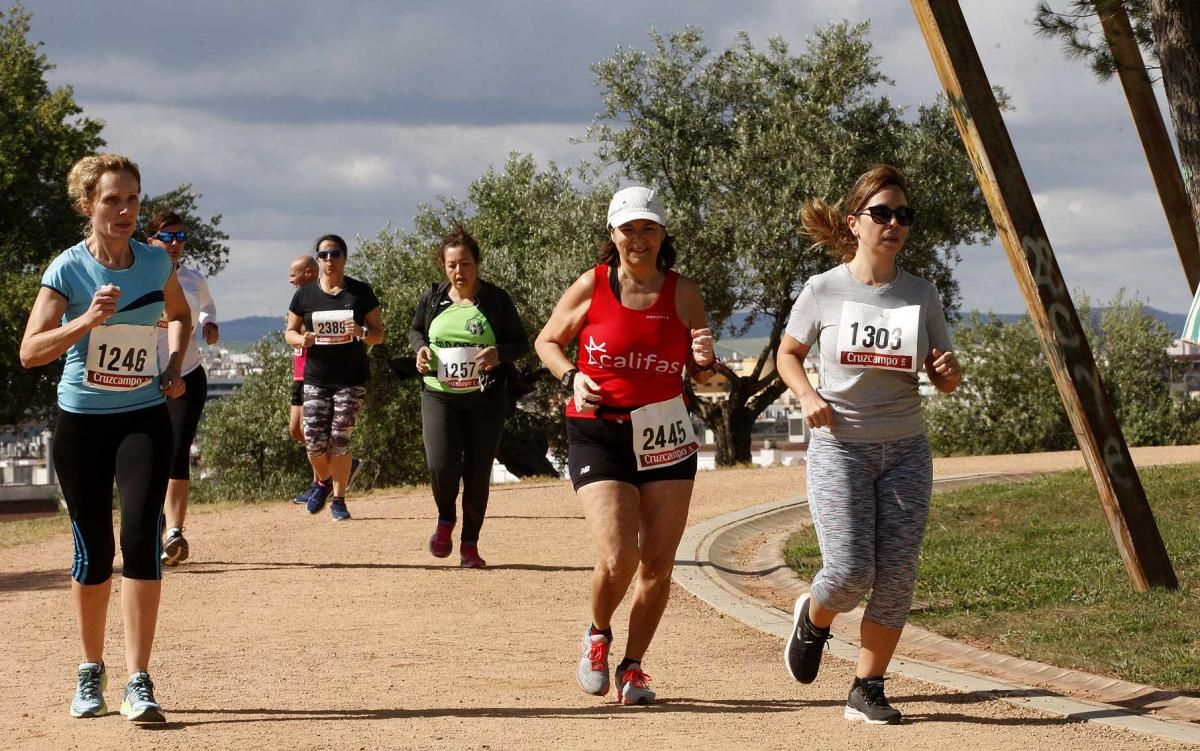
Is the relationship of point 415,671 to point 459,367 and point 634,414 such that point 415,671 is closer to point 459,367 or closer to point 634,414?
point 634,414

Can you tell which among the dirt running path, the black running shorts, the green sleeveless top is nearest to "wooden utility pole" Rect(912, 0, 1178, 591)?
the dirt running path

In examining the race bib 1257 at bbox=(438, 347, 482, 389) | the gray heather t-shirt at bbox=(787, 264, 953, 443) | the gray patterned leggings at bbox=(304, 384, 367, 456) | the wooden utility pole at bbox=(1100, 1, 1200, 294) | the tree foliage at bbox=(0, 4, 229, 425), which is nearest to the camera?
the gray heather t-shirt at bbox=(787, 264, 953, 443)

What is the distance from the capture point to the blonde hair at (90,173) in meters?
6.07

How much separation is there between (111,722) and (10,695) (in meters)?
0.93

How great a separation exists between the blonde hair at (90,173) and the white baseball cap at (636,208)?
75.7 inches

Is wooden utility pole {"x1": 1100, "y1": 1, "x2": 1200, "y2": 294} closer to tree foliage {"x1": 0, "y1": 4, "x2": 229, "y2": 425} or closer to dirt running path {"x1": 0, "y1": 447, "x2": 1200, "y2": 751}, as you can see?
dirt running path {"x1": 0, "y1": 447, "x2": 1200, "y2": 751}

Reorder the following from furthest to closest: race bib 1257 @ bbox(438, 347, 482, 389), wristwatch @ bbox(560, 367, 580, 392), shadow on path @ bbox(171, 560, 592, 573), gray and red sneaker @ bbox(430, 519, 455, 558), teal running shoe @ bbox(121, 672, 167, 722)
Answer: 1. shadow on path @ bbox(171, 560, 592, 573)
2. gray and red sneaker @ bbox(430, 519, 455, 558)
3. race bib 1257 @ bbox(438, 347, 482, 389)
4. wristwatch @ bbox(560, 367, 580, 392)
5. teal running shoe @ bbox(121, 672, 167, 722)

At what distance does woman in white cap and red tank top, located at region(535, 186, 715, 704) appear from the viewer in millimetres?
6246

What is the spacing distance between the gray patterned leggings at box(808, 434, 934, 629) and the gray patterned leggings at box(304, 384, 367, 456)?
7082mm

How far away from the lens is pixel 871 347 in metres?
5.89

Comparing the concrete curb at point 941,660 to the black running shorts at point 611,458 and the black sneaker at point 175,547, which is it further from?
the black sneaker at point 175,547

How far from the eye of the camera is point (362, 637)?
8.05 m

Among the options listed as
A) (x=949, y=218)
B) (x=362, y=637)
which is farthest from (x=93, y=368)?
(x=949, y=218)

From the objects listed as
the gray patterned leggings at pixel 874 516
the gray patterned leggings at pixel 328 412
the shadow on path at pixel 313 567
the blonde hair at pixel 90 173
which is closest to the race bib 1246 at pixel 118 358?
the blonde hair at pixel 90 173
